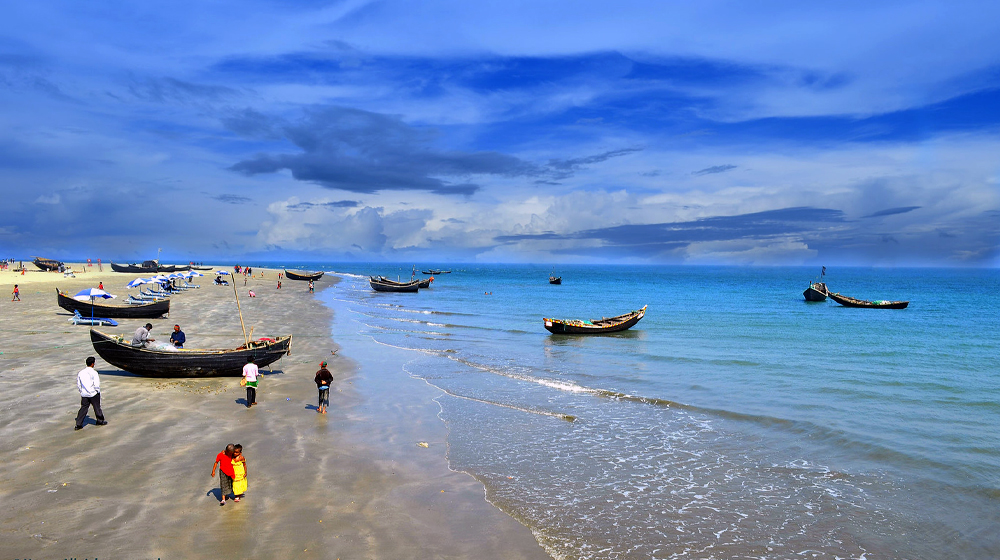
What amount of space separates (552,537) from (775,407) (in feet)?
43.4

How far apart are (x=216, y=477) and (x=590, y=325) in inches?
1264

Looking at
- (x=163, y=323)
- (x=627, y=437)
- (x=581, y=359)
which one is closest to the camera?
(x=627, y=437)

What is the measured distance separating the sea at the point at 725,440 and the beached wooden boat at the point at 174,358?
5.24 m

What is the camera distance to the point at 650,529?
10.7 m

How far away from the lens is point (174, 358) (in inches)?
808

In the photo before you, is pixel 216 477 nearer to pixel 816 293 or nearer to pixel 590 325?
pixel 590 325

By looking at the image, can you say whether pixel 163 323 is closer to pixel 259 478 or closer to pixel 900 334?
pixel 259 478

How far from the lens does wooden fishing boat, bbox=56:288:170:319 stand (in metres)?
35.8

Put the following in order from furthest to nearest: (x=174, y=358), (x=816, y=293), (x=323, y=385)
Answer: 1. (x=816, y=293)
2. (x=174, y=358)
3. (x=323, y=385)

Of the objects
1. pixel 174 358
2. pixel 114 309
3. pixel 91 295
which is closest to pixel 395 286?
pixel 114 309

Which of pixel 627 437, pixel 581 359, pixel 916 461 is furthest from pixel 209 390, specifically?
pixel 916 461

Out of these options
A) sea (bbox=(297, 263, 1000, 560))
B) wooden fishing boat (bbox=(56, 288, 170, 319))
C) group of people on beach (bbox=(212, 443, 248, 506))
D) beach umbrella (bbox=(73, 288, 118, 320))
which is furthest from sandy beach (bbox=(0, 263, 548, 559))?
wooden fishing boat (bbox=(56, 288, 170, 319))

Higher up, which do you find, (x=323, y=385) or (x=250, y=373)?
(x=250, y=373)

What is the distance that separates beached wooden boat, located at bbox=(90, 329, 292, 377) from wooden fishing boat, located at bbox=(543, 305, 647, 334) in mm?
21453
